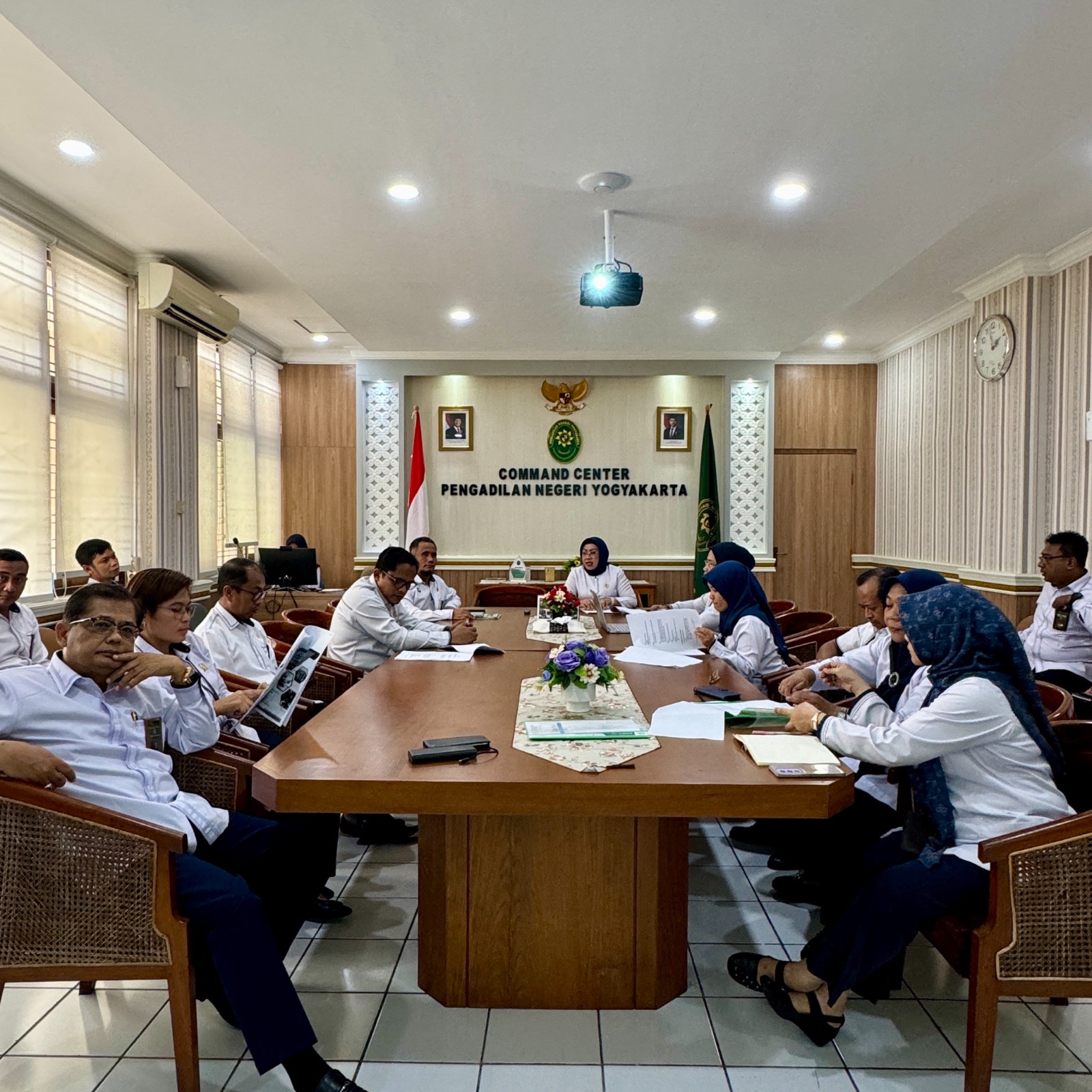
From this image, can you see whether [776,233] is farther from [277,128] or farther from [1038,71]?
[277,128]

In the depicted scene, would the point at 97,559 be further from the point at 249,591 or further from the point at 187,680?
the point at 187,680

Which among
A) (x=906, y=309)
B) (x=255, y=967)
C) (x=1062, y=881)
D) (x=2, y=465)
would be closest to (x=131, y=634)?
(x=255, y=967)

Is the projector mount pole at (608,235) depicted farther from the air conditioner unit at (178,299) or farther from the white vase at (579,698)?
the air conditioner unit at (178,299)

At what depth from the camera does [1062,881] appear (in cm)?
183

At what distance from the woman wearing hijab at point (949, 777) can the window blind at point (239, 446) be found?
6.97 m

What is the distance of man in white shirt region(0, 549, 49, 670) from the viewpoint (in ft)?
13.1

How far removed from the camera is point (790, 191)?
4.02 m

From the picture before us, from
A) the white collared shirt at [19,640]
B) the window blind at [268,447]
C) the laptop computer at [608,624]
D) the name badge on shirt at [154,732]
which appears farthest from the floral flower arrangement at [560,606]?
the window blind at [268,447]

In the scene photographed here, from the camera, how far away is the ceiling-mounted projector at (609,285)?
451 cm

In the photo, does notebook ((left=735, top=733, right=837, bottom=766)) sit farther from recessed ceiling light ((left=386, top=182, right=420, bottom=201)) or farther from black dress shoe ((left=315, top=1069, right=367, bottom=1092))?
recessed ceiling light ((left=386, top=182, right=420, bottom=201))

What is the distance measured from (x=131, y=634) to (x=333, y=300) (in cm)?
454

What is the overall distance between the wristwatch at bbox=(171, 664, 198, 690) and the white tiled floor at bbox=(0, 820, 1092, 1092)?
927mm

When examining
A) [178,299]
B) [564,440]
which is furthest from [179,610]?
[564,440]

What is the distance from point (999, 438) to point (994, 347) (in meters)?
0.73
